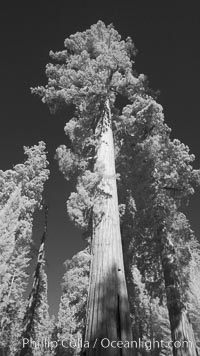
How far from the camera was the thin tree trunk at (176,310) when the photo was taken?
6.63 meters

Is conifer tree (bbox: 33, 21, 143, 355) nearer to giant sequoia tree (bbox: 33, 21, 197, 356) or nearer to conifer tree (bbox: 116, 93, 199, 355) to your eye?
giant sequoia tree (bbox: 33, 21, 197, 356)

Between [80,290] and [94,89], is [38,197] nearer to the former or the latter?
[80,290]

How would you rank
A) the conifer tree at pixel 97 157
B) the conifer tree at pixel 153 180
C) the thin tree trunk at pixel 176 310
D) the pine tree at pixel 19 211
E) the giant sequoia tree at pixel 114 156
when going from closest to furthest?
the conifer tree at pixel 97 157
the giant sequoia tree at pixel 114 156
the thin tree trunk at pixel 176 310
the conifer tree at pixel 153 180
the pine tree at pixel 19 211

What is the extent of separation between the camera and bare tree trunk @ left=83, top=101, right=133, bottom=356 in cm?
276

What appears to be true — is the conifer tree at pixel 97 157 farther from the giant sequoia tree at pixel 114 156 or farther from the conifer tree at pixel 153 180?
the conifer tree at pixel 153 180

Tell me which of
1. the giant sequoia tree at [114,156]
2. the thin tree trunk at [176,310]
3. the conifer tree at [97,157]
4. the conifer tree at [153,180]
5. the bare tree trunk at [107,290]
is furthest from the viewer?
the conifer tree at [153,180]

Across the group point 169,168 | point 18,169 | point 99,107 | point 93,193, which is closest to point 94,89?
point 99,107

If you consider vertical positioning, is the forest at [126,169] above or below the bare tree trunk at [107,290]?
above

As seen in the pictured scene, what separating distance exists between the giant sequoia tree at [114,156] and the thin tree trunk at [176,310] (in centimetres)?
3

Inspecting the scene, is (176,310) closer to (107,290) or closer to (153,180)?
(153,180)

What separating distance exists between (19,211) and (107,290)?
11.9m

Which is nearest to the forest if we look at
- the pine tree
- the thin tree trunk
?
the thin tree trunk

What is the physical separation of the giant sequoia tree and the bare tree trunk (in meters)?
0.02

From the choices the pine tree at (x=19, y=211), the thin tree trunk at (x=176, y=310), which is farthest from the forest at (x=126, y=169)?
the pine tree at (x=19, y=211)
